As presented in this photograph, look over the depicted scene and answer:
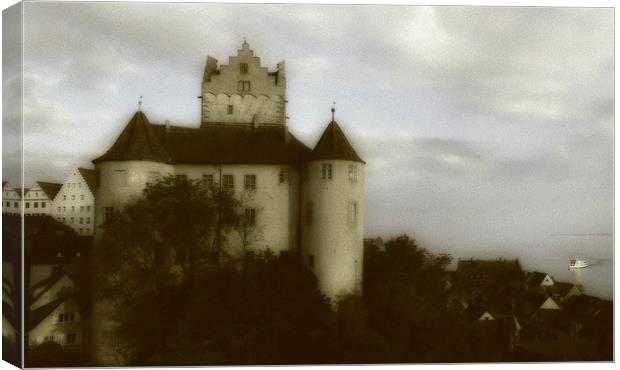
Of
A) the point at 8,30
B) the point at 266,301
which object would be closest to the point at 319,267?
the point at 266,301

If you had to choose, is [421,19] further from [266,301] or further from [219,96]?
[266,301]

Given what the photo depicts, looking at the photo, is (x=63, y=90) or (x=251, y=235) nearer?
(x=63, y=90)

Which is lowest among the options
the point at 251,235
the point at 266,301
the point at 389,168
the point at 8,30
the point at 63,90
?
the point at 266,301

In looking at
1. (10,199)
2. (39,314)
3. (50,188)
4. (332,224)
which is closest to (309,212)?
(332,224)

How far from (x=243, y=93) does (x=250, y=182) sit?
171 centimetres

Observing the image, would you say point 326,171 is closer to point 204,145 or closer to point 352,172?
point 352,172

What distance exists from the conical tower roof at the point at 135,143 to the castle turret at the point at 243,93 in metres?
1.05

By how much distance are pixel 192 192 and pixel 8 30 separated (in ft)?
14.1

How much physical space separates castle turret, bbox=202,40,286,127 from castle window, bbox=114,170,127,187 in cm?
173

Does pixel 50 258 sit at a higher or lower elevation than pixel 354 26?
lower

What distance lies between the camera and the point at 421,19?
48.8 ft

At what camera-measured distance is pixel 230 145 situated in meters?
15.8

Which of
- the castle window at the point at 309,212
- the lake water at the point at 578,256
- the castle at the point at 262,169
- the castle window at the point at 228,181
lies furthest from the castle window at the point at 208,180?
the lake water at the point at 578,256

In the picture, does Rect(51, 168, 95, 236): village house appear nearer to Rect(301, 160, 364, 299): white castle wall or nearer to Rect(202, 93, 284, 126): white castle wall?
Rect(202, 93, 284, 126): white castle wall
